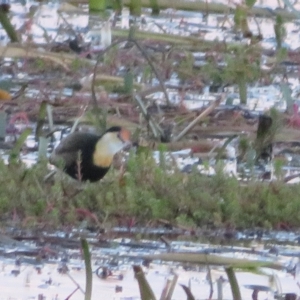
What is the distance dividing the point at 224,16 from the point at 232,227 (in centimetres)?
487

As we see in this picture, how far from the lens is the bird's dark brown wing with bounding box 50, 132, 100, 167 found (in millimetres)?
5328

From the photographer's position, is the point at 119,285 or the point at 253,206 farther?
the point at 253,206

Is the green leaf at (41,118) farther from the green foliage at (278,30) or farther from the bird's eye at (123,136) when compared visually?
the green foliage at (278,30)

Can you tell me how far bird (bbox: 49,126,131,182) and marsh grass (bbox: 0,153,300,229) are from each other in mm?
47

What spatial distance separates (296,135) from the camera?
643cm

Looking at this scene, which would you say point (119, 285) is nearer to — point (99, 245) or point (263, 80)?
point (99, 245)

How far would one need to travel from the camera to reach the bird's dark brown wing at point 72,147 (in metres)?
5.33

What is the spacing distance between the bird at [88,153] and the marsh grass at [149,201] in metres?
0.05

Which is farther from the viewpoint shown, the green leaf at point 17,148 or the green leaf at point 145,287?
the green leaf at point 17,148

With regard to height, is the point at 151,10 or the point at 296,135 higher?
the point at 151,10

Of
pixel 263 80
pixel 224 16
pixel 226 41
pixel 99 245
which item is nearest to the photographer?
pixel 99 245

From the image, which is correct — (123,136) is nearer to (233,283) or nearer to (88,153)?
(88,153)

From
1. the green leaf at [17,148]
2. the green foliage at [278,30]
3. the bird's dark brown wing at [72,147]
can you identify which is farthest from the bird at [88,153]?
the green foliage at [278,30]

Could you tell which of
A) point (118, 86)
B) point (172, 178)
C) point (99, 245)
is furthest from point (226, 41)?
point (99, 245)
